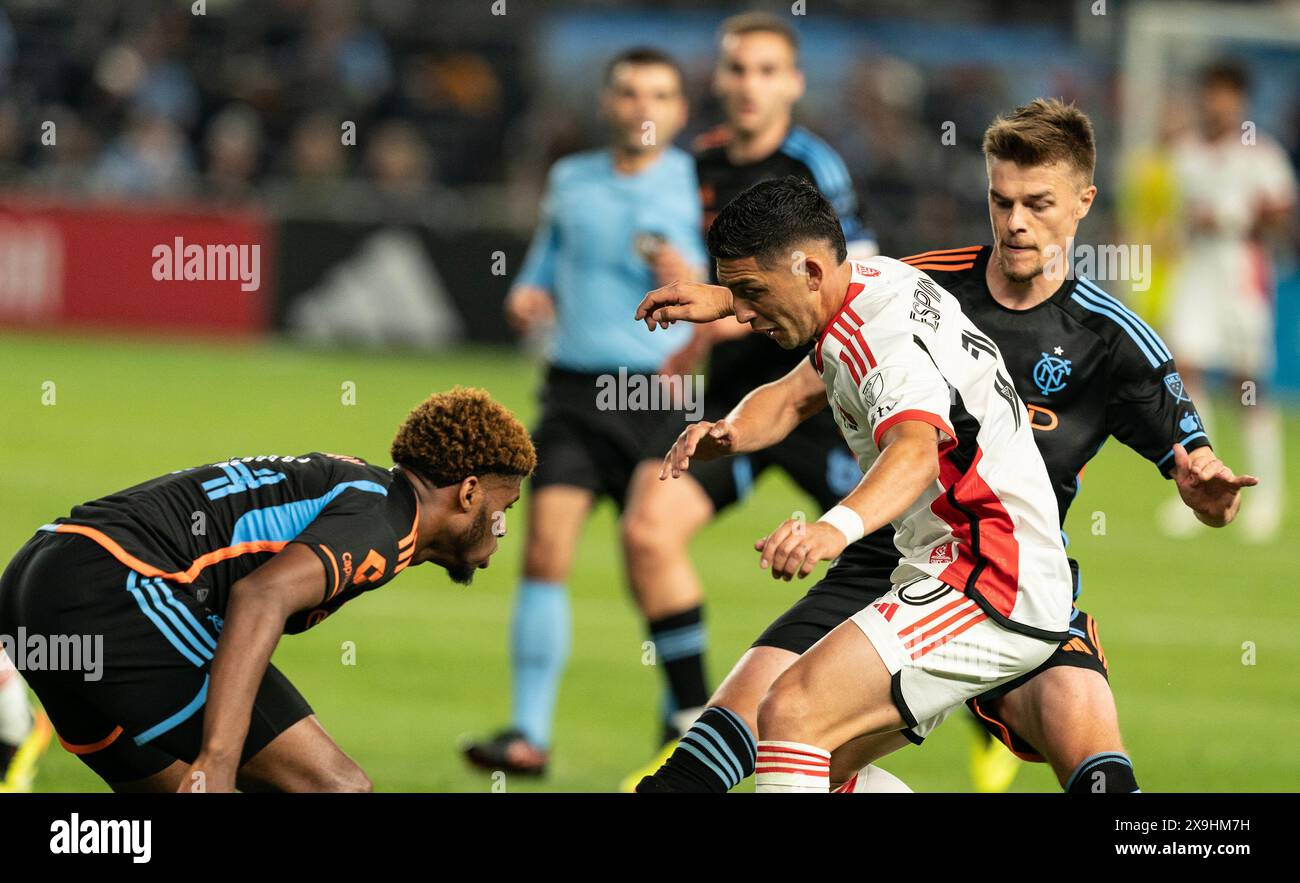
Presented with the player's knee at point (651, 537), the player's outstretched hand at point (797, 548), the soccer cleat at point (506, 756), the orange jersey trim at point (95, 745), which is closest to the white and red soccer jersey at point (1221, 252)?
the player's knee at point (651, 537)

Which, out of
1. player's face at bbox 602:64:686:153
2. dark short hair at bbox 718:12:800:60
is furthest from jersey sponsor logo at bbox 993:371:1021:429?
player's face at bbox 602:64:686:153

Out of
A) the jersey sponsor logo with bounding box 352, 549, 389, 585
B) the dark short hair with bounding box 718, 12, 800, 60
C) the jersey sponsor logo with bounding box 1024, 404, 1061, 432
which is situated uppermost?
the dark short hair with bounding box 718, 12, 800, 60

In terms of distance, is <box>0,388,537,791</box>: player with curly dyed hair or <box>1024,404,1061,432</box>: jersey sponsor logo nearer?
<box>0,388,537,791</box>: player with curly dyed hair

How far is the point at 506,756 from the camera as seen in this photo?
263 inches

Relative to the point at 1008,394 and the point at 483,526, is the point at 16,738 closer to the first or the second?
the point at 483,526

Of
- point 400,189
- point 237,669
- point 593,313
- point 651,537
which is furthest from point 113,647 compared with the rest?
point 400,189

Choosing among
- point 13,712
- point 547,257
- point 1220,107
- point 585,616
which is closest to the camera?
point 13,712

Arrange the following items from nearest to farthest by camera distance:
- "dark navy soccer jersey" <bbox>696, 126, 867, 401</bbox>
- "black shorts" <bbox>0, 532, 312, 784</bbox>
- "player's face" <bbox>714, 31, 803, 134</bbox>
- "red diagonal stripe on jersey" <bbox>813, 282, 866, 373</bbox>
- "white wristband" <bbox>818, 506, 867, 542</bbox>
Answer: "white wristband" <bbox>818, 506, 867, 542</bbox>, "red diagonal stripe on jersey" <bbox>813, 282, 866, 373</bbox>, "black shorts" <bbox>0, 532, 312, 784</bbox>, "dark navy soccer jersey" <bbox>696, 126, 867, 401</bbox>, "player's face" <bbox>714, 31, 803, 134</bbox>

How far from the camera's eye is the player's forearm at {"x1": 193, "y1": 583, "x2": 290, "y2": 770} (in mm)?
Result: 4051

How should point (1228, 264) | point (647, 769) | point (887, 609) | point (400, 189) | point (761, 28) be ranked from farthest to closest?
1. point (400, 189)
2. point (1228, 264)
3. point (761, 28)
4. point (647, 769)
5. point (887, 609)

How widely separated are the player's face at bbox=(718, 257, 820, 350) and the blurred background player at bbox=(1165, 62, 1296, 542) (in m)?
9.61

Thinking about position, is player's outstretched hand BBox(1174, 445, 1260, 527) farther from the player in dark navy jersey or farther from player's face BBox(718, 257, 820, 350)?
player's face BBox(718, 257, 820, 350)

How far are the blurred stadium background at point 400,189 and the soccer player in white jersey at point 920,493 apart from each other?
5905mm

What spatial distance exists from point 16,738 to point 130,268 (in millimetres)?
16056
